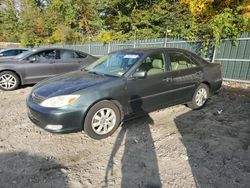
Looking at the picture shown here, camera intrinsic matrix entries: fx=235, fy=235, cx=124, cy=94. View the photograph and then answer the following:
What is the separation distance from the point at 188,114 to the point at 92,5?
Answer: 17.8 meters

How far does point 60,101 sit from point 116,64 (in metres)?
1.53

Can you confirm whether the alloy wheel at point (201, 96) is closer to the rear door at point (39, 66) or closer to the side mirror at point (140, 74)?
the side mirror at point (140, 74)

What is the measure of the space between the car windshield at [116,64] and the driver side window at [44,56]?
3755 mm

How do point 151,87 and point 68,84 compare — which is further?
point 151,87

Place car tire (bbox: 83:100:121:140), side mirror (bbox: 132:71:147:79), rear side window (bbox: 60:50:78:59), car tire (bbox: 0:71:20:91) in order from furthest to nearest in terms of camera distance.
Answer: rear side window (bbox: 60:50:78:59) → car tire (bbox: 0:71:20:91) → side mirror (bbox: 132:71:147:79) → car tire (bbox: 83:100:121:140)

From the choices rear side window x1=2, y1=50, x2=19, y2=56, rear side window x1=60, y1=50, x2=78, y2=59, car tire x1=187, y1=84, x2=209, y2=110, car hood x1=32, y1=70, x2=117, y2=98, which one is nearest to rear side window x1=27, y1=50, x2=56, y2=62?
rear side window x1=60, y1=50, x2=78, y2=59

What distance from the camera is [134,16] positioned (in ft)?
57.4

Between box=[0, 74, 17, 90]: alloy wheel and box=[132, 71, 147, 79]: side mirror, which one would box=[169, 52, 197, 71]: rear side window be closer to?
box=[132, 71, 147, 79]: side mirror

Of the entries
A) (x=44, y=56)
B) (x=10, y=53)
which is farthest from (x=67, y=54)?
(x=10, y=53)

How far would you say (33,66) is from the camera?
7.98m

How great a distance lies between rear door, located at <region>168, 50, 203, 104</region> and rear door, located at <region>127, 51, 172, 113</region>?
0.65 ft

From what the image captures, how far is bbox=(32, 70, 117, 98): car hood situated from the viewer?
396cm

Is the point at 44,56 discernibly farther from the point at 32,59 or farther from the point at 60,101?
the point at 60,101

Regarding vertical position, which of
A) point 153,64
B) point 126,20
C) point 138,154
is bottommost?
point 138,154
